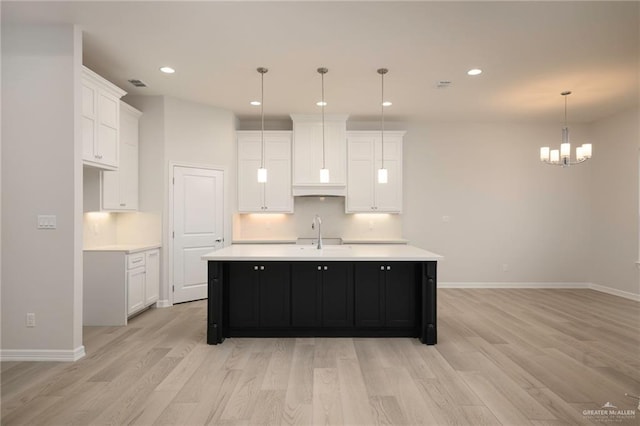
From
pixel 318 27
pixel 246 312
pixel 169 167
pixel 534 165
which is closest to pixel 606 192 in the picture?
pixel 534 165

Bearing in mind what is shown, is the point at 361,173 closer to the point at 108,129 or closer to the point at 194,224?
the point at 194,224

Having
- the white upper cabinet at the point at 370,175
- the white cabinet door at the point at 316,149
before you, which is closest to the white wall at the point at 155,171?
the white cabinet door at the point at 316,149

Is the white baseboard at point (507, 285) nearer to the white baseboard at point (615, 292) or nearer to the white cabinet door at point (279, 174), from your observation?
the white baseboard at point (615, 292)

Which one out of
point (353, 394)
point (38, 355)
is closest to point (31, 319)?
point (38, 355)

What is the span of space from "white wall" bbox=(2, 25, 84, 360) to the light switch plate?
0.14ft

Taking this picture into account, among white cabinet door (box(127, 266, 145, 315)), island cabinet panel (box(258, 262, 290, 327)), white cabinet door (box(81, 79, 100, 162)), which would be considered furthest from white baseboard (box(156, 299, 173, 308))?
white cabinet door (box(81, 79, 100, 162))

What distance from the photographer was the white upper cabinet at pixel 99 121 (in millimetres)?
3699

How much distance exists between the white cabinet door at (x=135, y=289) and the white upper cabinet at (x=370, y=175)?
3302mm

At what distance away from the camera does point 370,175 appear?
6363mm

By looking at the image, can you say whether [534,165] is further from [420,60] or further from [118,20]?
[118,20]

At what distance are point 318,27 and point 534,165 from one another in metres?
5.23

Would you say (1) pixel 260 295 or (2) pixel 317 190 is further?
(2) pixel 317 190

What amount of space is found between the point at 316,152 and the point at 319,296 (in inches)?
117

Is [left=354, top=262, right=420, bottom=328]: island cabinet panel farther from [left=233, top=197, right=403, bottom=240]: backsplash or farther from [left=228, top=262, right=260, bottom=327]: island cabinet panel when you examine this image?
[left=233, top=197, right=403, bottom=240]: backsplash
